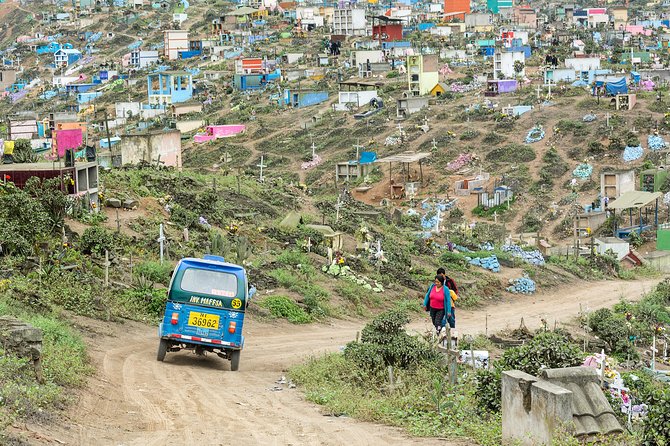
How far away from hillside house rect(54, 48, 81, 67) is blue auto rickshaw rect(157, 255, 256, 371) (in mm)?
83531

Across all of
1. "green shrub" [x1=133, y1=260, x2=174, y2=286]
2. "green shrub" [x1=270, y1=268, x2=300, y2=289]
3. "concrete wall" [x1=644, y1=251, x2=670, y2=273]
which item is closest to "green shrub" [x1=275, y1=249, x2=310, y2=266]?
"green shrub" [x1=270, y1=268, x2=300, y2=289]

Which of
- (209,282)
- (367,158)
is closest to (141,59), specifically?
(367,158)

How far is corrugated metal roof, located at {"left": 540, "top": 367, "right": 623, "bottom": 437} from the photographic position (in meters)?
9.04

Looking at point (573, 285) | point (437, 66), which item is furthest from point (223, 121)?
point (573, 285)

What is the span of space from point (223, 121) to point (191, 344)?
167 ft

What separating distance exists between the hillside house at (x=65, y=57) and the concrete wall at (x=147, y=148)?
6118 cm

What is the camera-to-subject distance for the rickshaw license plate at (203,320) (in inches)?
573

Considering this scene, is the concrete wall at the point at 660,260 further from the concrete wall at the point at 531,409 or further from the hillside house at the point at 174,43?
the hillside house at the point at 174,43

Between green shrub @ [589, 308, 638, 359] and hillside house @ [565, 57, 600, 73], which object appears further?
hillside house @ [565, 57, 600, 73]

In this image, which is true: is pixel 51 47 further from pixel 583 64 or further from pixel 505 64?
pixel 583 64

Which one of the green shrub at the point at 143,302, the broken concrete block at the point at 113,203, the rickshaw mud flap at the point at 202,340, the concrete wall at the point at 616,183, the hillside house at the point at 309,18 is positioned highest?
Answer: the hillside house at the point at 309,18

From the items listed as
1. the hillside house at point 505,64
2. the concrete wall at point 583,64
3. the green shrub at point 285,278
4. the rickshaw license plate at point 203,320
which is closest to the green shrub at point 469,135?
the hillside house at point 505,64

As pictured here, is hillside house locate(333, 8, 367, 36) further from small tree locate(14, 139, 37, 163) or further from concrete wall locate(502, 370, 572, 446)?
concrete wall locate(502, 370, 572, 446)

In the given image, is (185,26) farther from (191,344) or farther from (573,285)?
(191,344)
